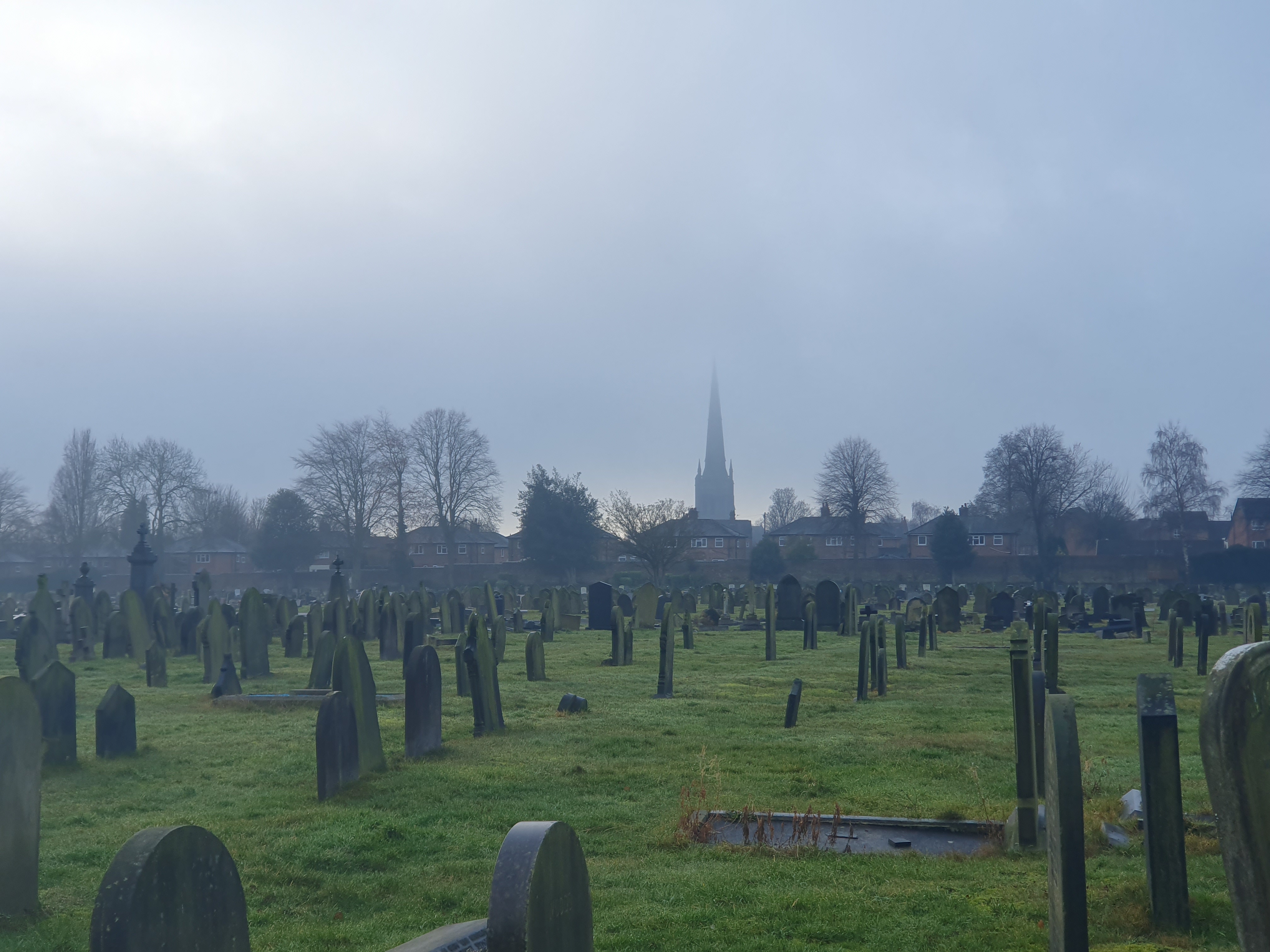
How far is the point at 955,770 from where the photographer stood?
381 inches

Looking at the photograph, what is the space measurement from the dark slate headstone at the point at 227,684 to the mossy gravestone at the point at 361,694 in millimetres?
6063

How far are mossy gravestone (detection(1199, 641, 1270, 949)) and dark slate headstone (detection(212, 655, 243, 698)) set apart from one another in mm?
13872

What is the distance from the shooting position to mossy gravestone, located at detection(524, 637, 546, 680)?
1739cm

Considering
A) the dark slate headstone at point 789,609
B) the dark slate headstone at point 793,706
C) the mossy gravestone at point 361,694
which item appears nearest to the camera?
the mossy gravestone at point 361,694

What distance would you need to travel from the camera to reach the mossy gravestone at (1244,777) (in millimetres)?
3531

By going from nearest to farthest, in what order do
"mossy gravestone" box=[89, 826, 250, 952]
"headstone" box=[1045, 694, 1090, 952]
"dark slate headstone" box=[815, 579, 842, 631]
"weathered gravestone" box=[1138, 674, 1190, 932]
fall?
"mossy gravestone" box=[89, 826, 250, 952] → "headstone" box=[1045, 694, 1090, 952] → "weathered gravestone" box=[1138, 674, 1190, 932] → "dark slate headstone" box=[815, 579, 842, 631]

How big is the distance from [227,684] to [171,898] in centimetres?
1259

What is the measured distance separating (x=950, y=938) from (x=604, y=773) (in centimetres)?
478

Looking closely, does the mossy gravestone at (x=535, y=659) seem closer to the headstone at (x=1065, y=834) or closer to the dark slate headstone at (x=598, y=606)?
the headstone at (x=1065, y=834)

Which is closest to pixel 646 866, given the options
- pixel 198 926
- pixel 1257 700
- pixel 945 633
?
pixel 198 926

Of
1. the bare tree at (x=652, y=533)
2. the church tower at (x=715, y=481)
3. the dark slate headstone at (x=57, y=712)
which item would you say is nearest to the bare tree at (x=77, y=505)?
the bare tree at (x=652, y=533)

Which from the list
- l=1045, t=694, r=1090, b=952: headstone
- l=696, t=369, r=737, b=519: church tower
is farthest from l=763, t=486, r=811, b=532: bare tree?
l=1045, t=694, r=1090, b=952: headstone

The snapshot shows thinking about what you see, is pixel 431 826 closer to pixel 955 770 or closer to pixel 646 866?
pixel 646 866

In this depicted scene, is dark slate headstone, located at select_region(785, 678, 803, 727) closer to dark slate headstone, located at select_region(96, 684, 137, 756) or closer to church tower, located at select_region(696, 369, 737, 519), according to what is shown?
dark slate headstone, located at select_region(96, 684, 137, 756)
